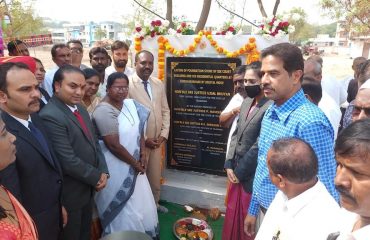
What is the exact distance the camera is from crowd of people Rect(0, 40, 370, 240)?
1339 mm

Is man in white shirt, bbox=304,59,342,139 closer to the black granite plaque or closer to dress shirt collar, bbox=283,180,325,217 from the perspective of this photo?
the black granite plaque

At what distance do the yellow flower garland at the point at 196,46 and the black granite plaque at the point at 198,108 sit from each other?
0.08 m

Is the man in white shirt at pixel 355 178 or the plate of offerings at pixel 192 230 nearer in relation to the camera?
the man in white shirt at pixel 355 178

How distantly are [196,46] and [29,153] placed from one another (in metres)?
2.82

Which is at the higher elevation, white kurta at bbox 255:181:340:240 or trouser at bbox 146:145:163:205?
white kurta at bbox 255:181:340:240

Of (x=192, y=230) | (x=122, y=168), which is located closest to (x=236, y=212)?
(x=192, y=230)

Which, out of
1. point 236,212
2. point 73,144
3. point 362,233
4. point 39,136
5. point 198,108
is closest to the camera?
point 362,233

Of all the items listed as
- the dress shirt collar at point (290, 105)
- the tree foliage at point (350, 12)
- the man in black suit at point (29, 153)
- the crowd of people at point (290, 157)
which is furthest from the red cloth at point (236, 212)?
the tree foliage at point (350, 12)

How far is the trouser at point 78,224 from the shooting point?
2633 mm

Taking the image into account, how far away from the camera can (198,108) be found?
441 centimetres

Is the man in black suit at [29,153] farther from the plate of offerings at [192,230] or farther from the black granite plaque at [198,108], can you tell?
the black granite plaque at [198,108]

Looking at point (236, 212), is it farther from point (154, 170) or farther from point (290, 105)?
point (154, 170)

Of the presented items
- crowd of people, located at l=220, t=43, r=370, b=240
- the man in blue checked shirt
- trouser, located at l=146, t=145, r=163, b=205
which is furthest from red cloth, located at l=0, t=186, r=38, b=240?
trouser, located at l=146, t=145, r=163, b=205

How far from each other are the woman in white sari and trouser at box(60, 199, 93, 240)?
311 mm
